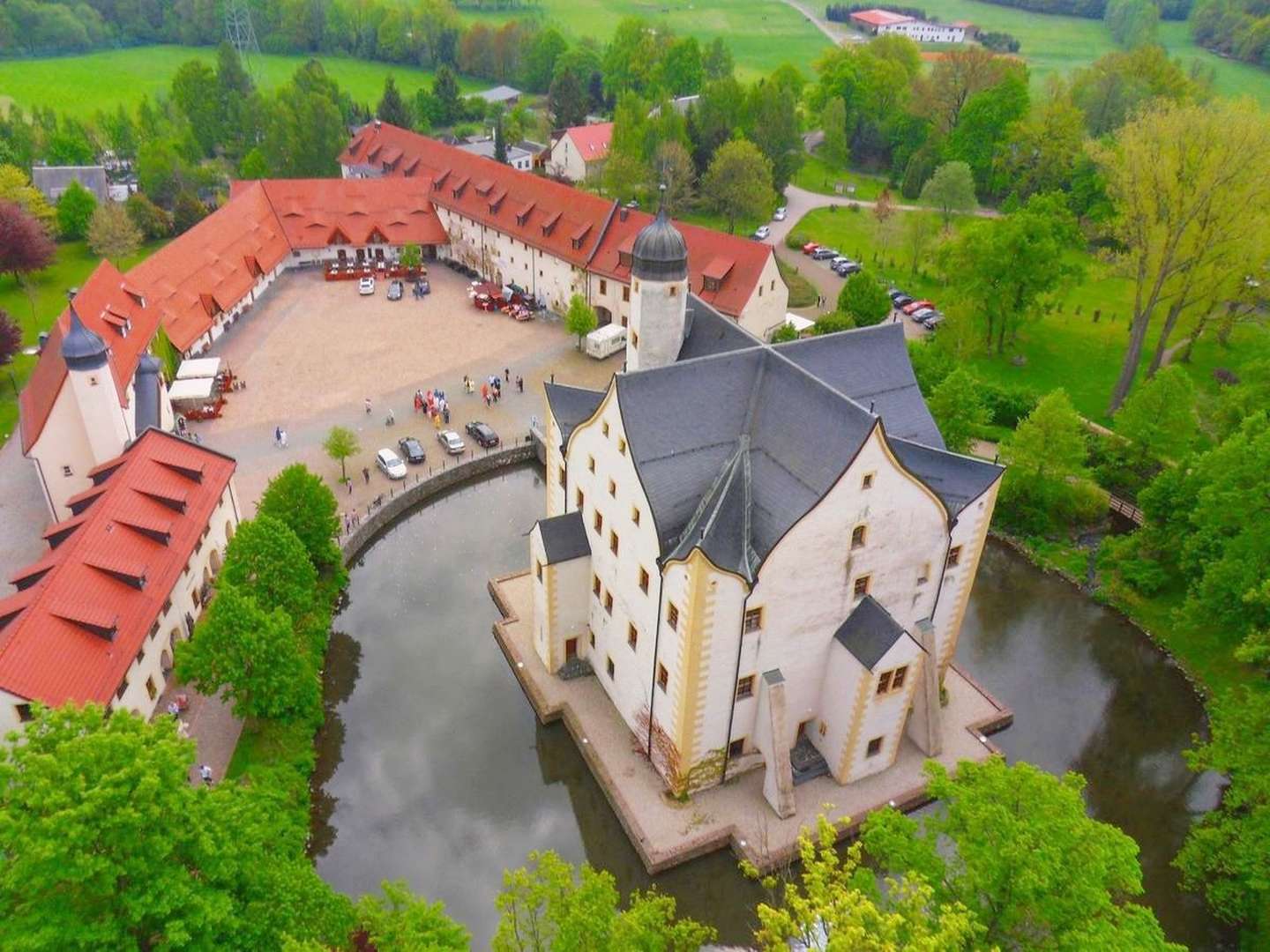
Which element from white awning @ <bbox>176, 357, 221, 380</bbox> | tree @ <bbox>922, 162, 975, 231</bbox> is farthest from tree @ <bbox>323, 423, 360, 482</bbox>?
tree @ <bbox>922, 162, 975, 231</bbox>

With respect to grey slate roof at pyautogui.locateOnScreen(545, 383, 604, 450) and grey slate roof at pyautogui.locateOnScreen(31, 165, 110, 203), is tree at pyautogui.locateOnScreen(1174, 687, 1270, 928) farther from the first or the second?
grey slate roof at pyautogui.locateOnScreen(31, 165, 110, 203)

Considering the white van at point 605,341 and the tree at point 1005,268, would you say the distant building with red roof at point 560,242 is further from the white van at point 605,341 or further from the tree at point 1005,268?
the tree at point 1005,268

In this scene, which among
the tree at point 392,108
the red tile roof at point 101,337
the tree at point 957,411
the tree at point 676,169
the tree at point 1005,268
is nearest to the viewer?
the red tile roof at point 101,337

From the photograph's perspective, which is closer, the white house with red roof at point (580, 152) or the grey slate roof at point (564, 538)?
the grey slate roof at point (564, 538)

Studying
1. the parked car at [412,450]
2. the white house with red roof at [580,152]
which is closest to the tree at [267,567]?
the parked car at [412,450]

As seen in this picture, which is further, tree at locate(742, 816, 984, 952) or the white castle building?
the white castle building

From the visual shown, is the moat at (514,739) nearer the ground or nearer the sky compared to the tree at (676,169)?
nearer the ground

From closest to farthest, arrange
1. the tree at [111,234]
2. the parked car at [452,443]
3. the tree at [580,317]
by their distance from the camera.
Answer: the parked car at [452,443] → the tree at [580,317] → the tree at [111,234]

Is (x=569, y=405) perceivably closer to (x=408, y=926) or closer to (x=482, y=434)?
(x=482, y=434)
